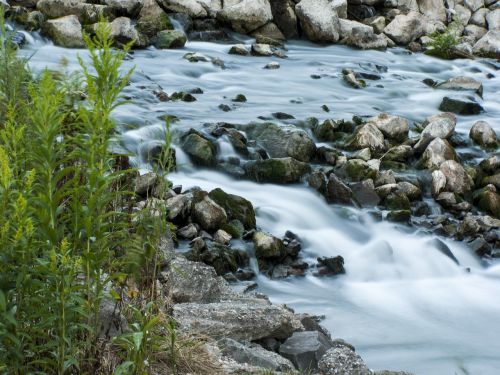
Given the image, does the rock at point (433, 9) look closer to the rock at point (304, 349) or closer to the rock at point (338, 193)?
the rock at point (338, 193)

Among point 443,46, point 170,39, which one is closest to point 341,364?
point 170,39

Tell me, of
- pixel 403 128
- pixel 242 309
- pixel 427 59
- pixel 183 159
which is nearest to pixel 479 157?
pixel 403 128

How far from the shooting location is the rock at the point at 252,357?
4267mm

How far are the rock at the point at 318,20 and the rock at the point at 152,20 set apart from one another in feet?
12.6

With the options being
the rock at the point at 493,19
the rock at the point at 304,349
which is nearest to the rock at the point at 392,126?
the rock at the point at 304,349

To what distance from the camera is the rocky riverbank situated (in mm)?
16391

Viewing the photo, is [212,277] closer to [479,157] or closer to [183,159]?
[183,159]

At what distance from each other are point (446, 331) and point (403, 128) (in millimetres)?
5572

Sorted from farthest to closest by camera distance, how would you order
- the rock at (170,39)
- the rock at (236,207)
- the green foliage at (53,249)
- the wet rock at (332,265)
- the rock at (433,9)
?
the rock at (433,9), the rock at (170,39), the rock at (236,207), the wet rock at (332,265), the green foliage at (53,249)

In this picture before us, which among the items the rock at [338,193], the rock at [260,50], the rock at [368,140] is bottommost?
the rock at [338,193]

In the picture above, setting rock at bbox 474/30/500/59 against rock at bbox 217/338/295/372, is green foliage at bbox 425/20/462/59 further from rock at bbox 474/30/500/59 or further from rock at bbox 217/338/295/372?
rock at bbox 217/338/295/372

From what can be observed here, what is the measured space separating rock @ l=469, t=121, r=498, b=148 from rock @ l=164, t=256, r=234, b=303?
27.8 feet

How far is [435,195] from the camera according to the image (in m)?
11.0

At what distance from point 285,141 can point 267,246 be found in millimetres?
3407
